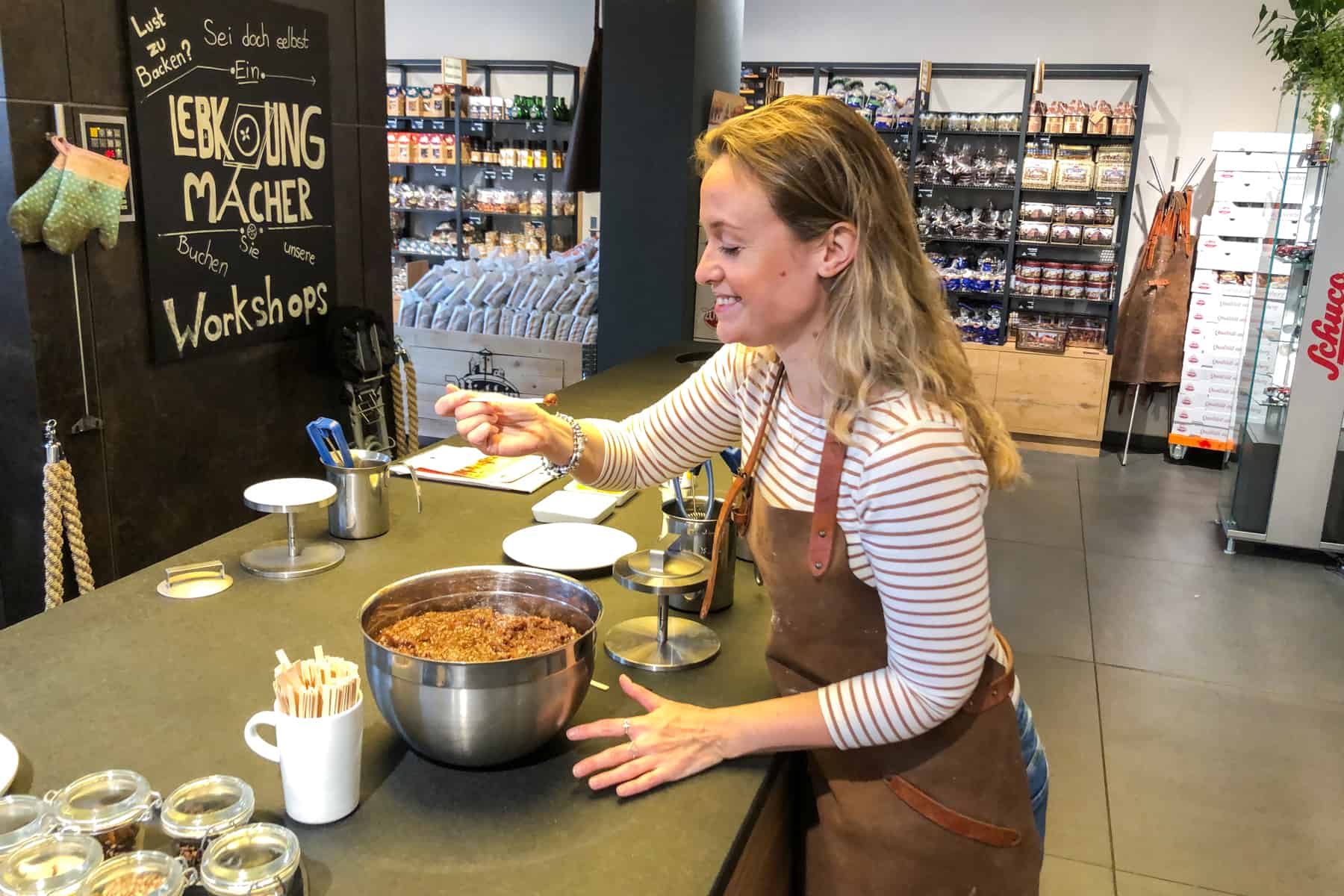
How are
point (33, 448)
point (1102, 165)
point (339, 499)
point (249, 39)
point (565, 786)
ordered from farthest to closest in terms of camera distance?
point (1102, 165) < point (249, 39) < point (33, 448) < point (339, 499) < point (565, 786)

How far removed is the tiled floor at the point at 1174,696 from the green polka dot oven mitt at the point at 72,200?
9.40 ft

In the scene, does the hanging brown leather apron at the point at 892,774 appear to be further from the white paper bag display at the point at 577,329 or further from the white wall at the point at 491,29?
the white wall at the point at 491,29

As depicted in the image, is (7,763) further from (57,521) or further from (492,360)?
(492,360)

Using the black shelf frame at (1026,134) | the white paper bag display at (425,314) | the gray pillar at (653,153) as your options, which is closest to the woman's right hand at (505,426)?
A: the gray pillar at (653,153)

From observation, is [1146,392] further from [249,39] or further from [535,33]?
[249,39]

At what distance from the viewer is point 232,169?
2906 mm

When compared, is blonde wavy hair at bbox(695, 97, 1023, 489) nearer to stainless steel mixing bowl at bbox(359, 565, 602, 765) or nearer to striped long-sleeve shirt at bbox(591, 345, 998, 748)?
striped long-sleeve shirt at bbox(591, 345, 998, 748)

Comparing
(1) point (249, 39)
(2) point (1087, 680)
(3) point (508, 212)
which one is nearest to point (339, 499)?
(1) point (249, 39)

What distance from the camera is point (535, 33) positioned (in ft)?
27.6

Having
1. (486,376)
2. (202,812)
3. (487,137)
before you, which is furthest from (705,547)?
(487,137)

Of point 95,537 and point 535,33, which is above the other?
point 535,33

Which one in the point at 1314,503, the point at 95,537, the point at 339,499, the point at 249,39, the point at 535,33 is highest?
the point at 535,33

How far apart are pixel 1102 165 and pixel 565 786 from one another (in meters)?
6.92

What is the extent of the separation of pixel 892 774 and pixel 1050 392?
641 cm
